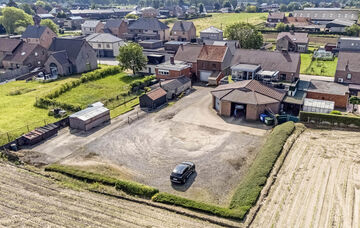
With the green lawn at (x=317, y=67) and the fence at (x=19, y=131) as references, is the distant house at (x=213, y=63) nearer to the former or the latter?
the green lawn at (x=317, y=67)

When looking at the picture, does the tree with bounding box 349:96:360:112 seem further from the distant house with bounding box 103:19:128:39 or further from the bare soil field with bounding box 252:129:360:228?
the distant house with bounding box 103:19:128:39

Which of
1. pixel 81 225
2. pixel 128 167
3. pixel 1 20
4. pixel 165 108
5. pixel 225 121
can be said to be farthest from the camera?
pixel 1 20

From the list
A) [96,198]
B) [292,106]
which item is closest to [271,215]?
[96,198]

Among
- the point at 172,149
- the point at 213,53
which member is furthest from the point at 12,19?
the point at 172,149

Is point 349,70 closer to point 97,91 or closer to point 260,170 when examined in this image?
point 260,170

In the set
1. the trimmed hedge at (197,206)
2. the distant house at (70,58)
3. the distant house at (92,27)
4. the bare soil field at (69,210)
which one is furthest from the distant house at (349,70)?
the distant house at (92,27)

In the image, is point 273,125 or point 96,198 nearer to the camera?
point 96,198

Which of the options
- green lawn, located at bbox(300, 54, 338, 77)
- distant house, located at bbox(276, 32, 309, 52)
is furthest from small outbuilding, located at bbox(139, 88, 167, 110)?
distant house, located at bbox(276, 32, 309, 52)

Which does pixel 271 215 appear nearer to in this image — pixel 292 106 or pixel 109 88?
pixel 292 106
